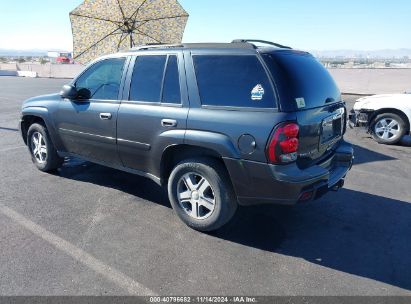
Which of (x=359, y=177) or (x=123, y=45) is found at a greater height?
(x=123, y=45)

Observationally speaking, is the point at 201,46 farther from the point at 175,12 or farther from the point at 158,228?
the point at 175,12

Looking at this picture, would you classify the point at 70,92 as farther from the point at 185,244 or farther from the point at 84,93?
the point at 185,244

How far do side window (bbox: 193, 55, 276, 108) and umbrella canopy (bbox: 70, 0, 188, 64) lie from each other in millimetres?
5600

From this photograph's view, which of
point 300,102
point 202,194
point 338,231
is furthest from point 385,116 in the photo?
point 202,194

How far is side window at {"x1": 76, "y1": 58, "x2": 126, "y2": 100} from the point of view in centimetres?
423

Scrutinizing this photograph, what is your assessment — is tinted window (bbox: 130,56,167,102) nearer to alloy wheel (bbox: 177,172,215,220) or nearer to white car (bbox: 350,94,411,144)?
alloy wheel (bbox: 177,172,215,220)

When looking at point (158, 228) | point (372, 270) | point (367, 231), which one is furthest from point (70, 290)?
point (367, 231)

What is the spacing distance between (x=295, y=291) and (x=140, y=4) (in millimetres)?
7620

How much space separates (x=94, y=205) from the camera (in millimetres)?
4320

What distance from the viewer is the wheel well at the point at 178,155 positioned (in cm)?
344

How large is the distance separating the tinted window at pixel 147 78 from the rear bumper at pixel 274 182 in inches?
49.7

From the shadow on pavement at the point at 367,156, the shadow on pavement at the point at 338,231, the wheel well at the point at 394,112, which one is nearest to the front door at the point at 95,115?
the shadow on pavement at the point at 338,231

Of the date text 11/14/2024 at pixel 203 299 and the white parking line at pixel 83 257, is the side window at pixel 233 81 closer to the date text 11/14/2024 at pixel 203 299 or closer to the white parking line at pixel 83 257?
the date text 11/14/2024 at pixel 203 299

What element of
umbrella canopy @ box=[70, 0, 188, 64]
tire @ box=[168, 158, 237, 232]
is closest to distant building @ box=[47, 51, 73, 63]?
umbrella canopy @ box=[70, 0, 188, 64]
